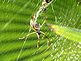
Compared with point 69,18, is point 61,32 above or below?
above

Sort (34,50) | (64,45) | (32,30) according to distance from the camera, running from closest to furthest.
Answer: (32,30), (34,50), (64,45)

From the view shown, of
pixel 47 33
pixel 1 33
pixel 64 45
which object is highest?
pixel 1 33

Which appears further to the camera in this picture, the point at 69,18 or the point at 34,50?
the point at 69,18

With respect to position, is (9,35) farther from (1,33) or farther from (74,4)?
(74,4)

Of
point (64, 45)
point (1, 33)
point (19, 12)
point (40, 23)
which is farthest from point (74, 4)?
point (1, 33)

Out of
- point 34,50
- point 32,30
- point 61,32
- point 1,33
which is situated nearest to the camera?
point 61,32

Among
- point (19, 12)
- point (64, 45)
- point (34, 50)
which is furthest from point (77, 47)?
point (19, 12)
